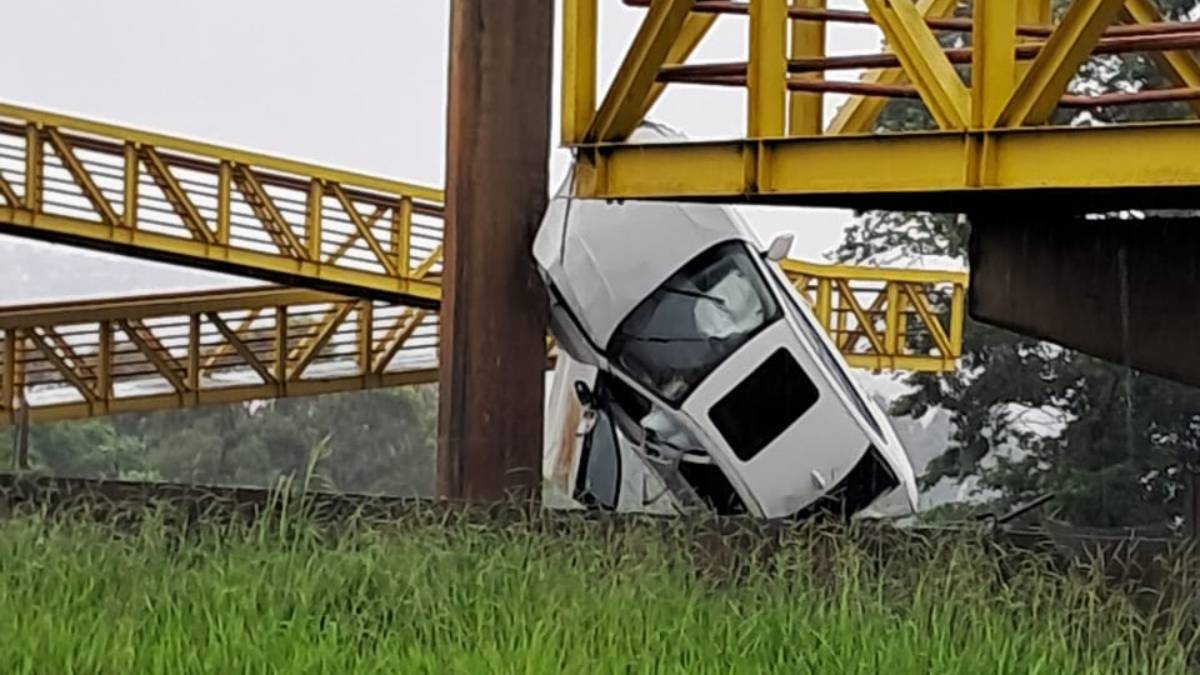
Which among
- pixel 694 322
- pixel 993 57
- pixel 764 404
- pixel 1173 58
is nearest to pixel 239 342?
pixel 694 322

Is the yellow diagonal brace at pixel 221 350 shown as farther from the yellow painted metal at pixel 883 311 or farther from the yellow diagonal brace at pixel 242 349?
the yellow painted metal at pixel 883 311

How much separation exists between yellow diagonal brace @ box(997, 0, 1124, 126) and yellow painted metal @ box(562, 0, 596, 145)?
1.79 m

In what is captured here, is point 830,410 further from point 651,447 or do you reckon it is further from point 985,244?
point 985,244

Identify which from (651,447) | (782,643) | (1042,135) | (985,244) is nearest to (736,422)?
(651,447)

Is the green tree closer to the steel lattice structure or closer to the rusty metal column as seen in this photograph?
the rusty metal column

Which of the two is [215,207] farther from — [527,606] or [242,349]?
[527,606]

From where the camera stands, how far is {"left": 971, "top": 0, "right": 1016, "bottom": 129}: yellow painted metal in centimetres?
650

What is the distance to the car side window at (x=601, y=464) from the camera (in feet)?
43.8

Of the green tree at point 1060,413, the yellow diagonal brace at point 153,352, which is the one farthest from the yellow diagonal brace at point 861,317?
the yellow diagonal brace at point 153,352

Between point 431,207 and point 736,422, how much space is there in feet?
22.8

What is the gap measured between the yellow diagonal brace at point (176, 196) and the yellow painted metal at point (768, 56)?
11.8 meters

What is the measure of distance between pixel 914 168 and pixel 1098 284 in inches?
101

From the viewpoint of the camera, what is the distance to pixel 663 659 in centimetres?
514

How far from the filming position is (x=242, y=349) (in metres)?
20.1
